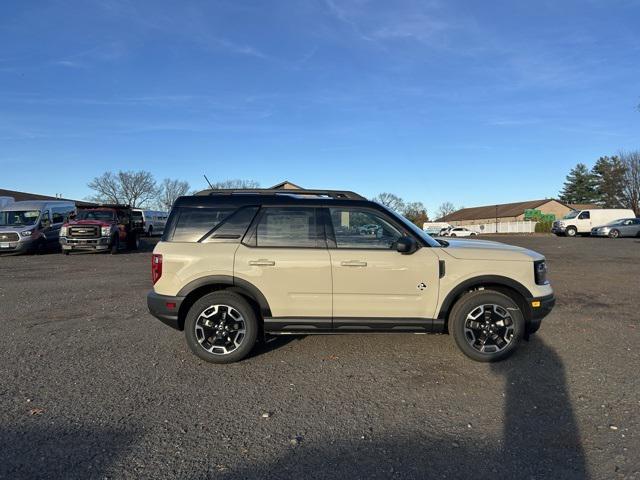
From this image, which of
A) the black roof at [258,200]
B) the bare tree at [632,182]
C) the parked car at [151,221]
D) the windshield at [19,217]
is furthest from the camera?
the bare tree at [632,182]

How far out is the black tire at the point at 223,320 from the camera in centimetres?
474

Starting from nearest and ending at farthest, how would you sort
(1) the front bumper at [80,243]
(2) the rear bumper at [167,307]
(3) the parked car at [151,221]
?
(2) the rear bumper at [167,307]
(1) the front bumper at [80,243]
(3) the parked car at [151,221]

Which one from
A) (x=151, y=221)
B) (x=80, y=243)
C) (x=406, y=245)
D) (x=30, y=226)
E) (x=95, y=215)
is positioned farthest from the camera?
(x=151, y=221)

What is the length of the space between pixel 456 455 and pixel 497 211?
90087 mm

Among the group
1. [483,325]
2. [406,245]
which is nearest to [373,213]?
[406,245]

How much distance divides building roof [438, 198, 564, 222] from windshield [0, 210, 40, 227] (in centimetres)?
7455

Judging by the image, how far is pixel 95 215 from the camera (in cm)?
2005

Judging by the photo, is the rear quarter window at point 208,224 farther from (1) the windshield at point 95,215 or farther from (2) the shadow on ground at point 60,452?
(1) the windshield at point 95,215

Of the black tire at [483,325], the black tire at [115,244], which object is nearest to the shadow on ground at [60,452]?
the black tire at [483,325]

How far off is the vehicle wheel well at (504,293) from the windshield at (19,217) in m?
20.1

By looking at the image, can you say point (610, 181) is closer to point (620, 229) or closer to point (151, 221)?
point (620, 229)

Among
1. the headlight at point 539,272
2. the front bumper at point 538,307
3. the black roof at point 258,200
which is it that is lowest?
the front bumper at point 538,307

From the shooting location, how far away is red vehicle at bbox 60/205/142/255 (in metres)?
18.4

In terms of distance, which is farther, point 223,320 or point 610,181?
point 610,181
